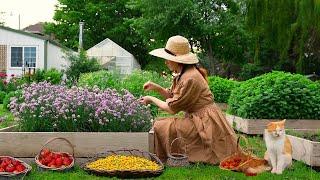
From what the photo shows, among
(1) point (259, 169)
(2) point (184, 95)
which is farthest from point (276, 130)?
(2) point (184, 95)

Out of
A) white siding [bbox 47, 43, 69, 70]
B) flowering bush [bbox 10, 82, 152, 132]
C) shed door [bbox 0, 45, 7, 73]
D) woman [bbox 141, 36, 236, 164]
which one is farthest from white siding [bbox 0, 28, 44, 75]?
woman [bbox 141, 36, 236, 164]

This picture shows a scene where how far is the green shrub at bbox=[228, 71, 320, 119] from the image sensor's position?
10.4 m

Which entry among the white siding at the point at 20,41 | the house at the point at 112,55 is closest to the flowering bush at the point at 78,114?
the white siding at the point at 20,41

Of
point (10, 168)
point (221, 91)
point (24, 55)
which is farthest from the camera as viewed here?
point (24, 55)

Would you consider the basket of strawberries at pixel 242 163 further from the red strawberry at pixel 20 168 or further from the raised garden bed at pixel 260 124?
the raised garden bed at pixel 260 124

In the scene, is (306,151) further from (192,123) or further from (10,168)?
(10,168)

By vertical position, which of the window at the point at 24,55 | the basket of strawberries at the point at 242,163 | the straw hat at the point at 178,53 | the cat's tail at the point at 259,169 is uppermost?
the window at the point at 24,55

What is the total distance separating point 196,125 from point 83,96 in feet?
4.49

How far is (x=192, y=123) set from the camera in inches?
276

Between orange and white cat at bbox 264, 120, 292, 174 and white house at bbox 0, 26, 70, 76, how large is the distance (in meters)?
28.8

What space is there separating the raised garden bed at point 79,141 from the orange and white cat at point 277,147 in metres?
1.37

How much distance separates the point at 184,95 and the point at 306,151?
1717mm

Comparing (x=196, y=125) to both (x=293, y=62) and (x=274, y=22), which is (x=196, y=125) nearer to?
(x=274, y=22)

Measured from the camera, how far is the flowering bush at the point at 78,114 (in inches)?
273
